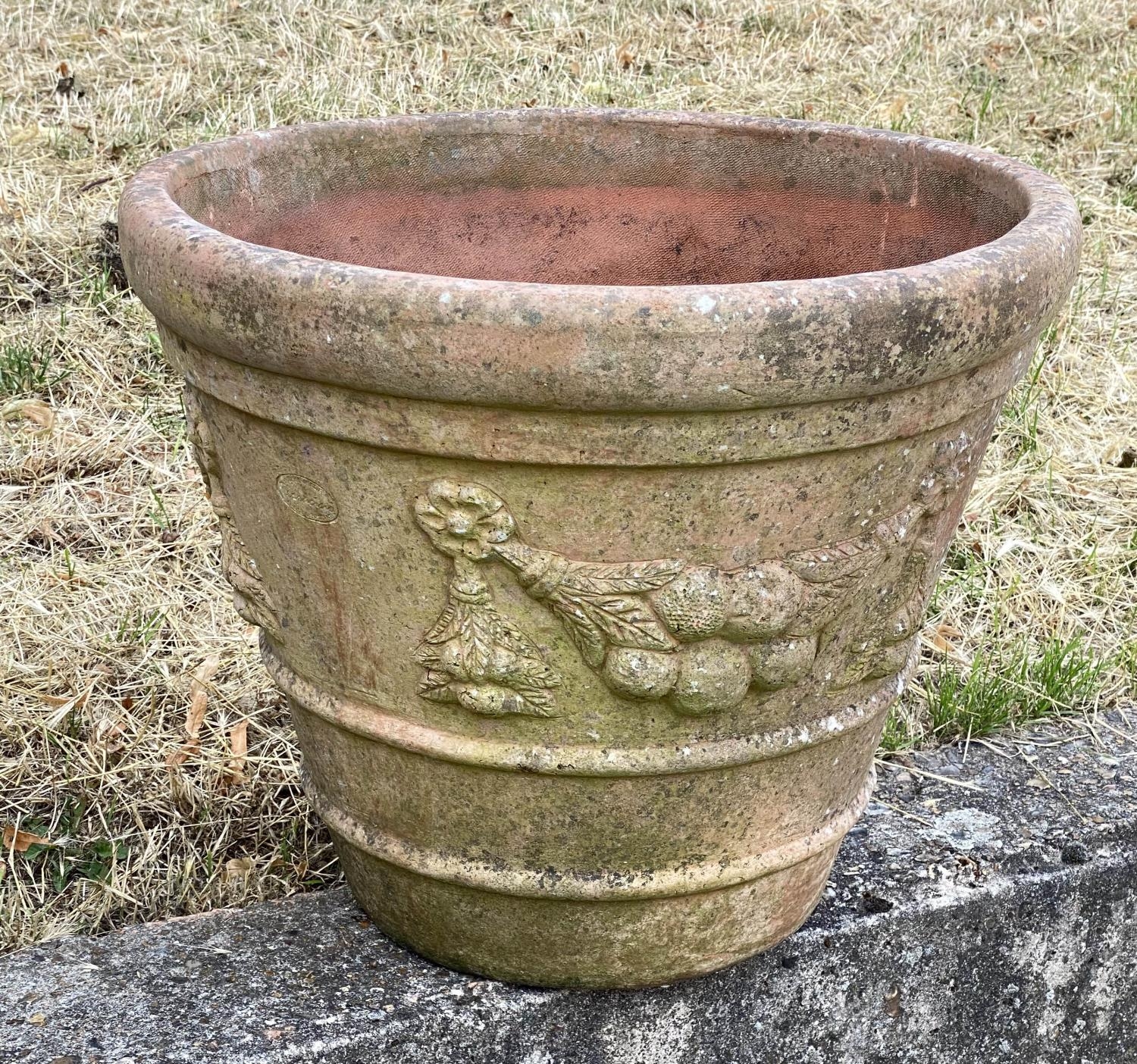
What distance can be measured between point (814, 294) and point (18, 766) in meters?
1.65

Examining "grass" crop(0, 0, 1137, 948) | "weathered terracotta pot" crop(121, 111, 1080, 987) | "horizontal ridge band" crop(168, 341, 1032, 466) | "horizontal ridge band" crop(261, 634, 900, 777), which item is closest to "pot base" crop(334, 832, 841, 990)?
"weathered terracotta pot" crop(121, 111, 1080, 987)

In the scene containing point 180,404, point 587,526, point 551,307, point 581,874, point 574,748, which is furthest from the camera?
point 180,404

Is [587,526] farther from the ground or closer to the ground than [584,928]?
farther from the ground

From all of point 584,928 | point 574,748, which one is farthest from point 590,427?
point 584,928

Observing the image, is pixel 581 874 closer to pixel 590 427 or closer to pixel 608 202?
pixel 590 427

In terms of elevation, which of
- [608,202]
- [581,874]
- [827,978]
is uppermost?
[608,202]

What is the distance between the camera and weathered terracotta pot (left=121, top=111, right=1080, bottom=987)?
4.08 feet

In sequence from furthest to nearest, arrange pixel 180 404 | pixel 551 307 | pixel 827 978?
pixel 180 404, pixel 827 978, pixel 551 307

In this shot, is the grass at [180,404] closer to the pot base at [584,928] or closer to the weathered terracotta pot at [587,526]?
the pot base at [584,928]

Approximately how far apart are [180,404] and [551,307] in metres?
2.21

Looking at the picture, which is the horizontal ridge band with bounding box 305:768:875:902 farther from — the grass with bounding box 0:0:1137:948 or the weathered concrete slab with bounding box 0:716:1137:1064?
the grass with bounding box 0:0:1137:948

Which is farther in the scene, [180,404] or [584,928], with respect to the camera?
[180,404]

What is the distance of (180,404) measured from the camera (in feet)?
10.5

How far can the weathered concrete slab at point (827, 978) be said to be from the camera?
1.71 m
